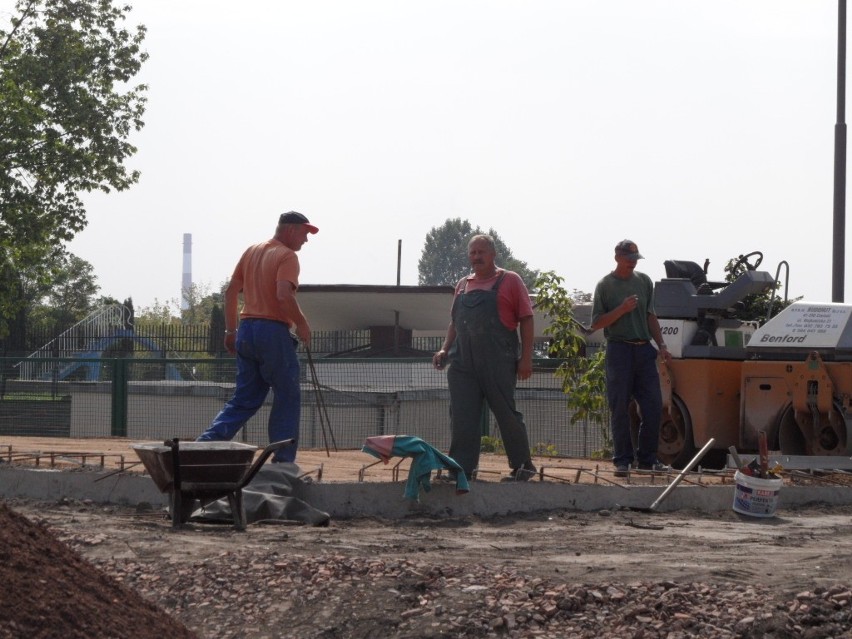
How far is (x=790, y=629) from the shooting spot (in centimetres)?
505

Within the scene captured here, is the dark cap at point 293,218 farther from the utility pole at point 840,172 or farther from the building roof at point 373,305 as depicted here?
the building roof at point 373,305

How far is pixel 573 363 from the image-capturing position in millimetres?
16172

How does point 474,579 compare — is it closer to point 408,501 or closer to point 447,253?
point 408,501

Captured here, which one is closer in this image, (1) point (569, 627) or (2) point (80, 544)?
(1) point (569, 627)

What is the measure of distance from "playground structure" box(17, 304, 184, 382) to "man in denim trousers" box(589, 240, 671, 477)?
353 inches

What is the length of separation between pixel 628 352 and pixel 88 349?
22729mm

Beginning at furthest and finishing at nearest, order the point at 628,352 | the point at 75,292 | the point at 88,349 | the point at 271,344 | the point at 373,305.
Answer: the point at 75,292, the point at 88,349, the point at 373,305, the point at 628,352, the point at 271,344

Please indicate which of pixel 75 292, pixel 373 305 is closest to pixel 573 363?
pixel 373 305

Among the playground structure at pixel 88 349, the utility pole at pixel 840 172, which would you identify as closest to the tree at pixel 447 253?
the playground structure at pixel 88 349

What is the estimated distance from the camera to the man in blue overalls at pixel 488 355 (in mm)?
9016

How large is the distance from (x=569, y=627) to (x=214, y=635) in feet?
4.53

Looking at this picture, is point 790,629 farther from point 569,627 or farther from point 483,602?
point 483,602

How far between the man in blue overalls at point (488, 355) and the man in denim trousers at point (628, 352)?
1.64 metres

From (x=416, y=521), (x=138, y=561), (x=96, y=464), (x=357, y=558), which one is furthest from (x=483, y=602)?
(x=96, y=464)
